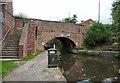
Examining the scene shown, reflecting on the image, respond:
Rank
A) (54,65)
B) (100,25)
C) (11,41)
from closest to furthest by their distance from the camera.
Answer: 1. (54,65)
2. (11,41)
3. (100,25)

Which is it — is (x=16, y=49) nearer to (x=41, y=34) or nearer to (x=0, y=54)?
(x=0, y=54)

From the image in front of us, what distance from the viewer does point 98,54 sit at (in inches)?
965

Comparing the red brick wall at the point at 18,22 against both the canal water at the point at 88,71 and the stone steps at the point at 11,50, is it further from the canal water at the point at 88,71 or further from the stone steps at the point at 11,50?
the canal water at the point at 88,71

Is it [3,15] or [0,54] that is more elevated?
[3,15]

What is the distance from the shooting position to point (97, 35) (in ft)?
89.2

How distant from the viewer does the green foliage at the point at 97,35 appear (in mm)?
27256

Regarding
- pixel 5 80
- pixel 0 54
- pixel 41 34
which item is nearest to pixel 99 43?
pixel 41 34

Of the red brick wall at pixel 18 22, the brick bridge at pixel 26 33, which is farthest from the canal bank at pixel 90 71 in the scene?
the red brick wall at pixel 18 22

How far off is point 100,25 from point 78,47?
4.23m

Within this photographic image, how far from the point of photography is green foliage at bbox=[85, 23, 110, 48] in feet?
89.4

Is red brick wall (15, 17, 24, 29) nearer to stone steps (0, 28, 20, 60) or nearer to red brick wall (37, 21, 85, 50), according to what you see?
stone steps (0, 28, 20, 60)

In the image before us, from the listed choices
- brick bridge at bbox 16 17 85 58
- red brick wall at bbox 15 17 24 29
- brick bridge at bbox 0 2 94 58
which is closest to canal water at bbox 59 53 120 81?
brick bridge at bbox 0 2 94 58

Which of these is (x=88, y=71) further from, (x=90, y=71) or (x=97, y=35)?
(x=97, y=35)

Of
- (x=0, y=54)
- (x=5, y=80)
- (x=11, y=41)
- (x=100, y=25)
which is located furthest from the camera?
(x=100, y=25)
